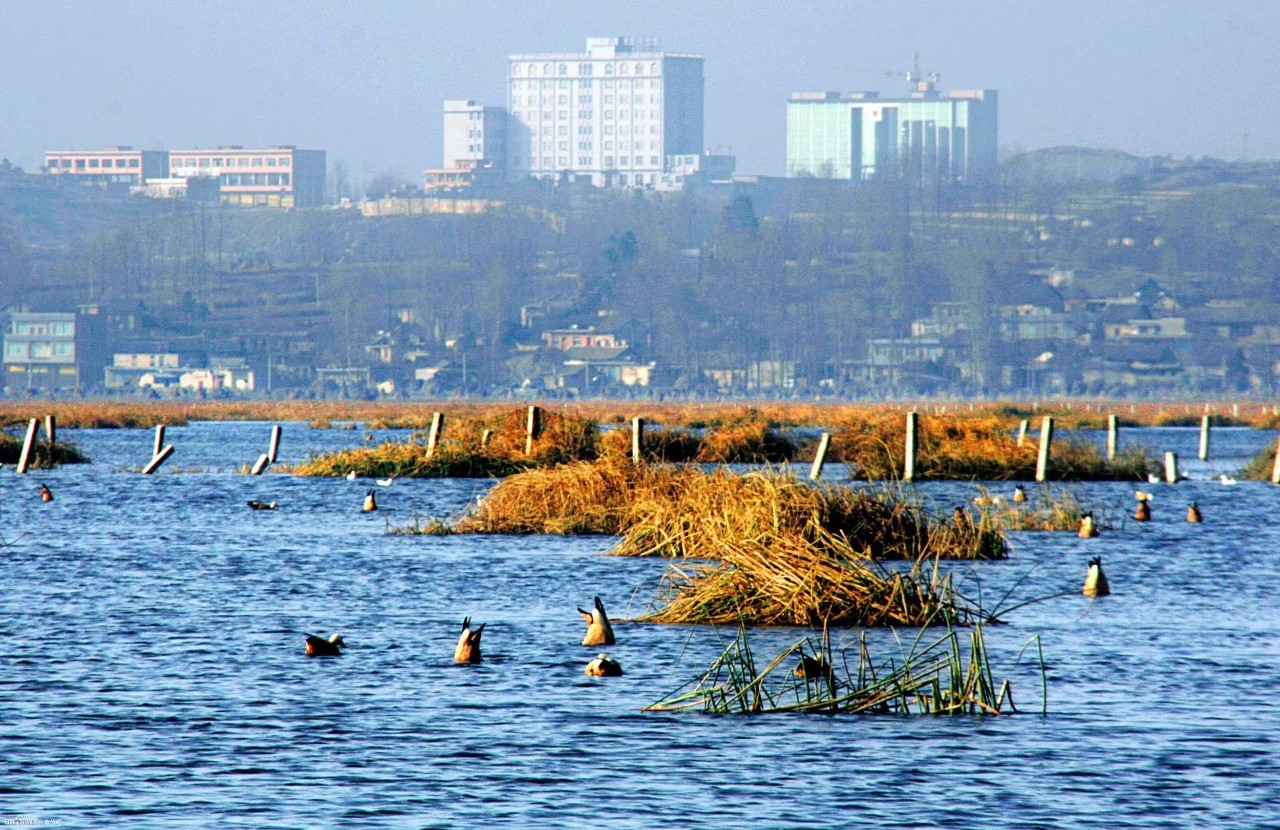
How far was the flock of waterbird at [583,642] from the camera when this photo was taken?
58.0ft

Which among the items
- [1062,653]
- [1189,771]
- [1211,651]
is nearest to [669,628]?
[1062,653]

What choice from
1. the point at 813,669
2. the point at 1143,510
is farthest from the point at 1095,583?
the point at 1143,510

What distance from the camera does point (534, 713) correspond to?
15953 millimetres

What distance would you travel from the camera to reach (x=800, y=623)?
2017cm

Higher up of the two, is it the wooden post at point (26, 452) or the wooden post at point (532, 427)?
the wooden post at point (532, 427)

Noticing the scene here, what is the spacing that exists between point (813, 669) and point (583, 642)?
386 centimetres

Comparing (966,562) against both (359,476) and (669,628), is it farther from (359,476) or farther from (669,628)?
(359,476)

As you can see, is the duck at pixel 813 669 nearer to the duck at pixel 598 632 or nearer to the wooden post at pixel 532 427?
the duck at pixel 598 632

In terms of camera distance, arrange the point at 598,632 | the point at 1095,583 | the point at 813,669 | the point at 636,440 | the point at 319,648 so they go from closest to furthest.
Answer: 1. the point at 813,669
2. the point at 319,648
3. the point at 598,632
4. the point at 1095,583
5. the point at 636,440

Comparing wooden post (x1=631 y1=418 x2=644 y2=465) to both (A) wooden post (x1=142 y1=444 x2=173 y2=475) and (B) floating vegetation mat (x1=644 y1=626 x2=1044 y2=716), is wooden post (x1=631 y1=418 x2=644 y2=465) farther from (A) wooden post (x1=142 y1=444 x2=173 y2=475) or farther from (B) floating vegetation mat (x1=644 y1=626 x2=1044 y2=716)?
(B) floating vegetation mat (x1=644 y1=626 x2=1044 y2=716)

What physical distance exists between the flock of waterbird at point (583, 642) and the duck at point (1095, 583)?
7.49 meters

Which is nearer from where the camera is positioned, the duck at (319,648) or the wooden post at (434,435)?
Result: the duck at (319,648)

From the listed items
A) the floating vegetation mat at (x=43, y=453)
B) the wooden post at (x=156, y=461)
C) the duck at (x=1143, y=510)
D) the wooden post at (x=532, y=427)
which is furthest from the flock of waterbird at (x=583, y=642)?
the floating vegetation mat at (x=43, y=453)

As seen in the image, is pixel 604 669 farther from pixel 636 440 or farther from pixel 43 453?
pixel 43 453
